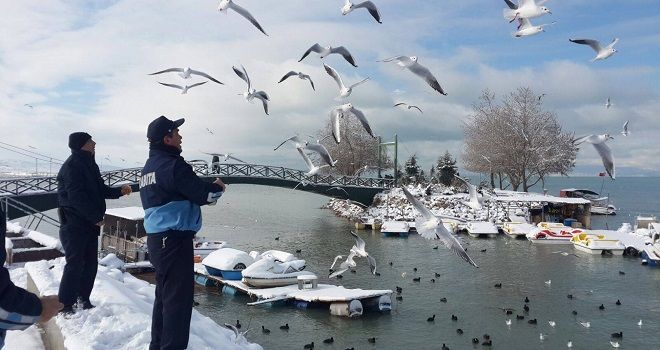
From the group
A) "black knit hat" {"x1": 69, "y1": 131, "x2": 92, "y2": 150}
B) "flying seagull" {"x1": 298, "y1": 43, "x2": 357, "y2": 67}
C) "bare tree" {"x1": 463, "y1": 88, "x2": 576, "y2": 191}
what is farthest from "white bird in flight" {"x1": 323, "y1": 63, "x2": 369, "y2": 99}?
"bare tree" {"x1": 463, "y1": 88, "x2": 576, "y2": 191}

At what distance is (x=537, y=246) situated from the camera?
3070 centimetres

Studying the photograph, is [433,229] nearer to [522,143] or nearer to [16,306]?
[16,306]

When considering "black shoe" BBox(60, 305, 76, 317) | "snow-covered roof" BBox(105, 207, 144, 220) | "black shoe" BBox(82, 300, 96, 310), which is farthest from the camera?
"snow-covered roof" BBox(105, 207, 144, 220)

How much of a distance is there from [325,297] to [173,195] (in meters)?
12.9

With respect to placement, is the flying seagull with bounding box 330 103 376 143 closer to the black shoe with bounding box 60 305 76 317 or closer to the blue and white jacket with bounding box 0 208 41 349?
the black shoe with bounding box 60 305 76 317

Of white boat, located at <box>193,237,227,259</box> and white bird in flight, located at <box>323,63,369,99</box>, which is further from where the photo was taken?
white boat, located at <box>193,237,227,259</box>

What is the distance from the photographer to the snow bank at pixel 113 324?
478 cm

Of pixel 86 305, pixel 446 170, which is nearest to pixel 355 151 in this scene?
pixel 446 170

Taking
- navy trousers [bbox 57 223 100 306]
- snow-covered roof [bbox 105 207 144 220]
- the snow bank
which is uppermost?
navy trousers [bbox 57 223 100 306]

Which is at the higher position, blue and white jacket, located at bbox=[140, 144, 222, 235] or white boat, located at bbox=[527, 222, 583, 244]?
blue and white jacket, located at bbox=[140, 144, 222, 235]

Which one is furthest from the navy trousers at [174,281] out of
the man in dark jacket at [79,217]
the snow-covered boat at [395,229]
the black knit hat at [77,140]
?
the snow-covered boat at [395,229]

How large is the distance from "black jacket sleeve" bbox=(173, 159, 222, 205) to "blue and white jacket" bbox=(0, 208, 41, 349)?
5.15 ft

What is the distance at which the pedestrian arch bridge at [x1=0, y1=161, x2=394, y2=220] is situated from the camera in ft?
90.2

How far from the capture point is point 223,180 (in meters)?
→ 39.6
